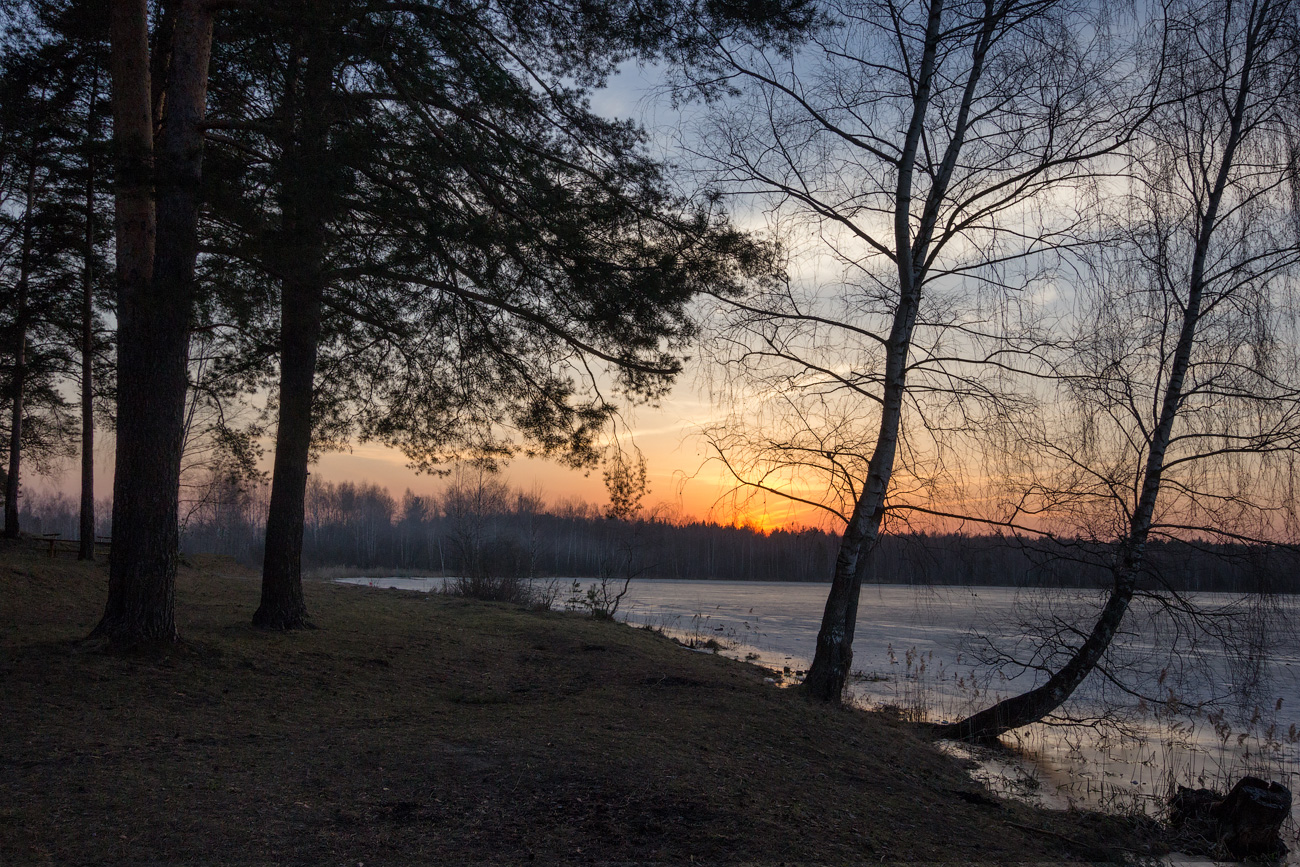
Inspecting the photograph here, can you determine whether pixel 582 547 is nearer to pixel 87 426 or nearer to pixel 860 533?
pixel 87 426

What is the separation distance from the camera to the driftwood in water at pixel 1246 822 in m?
5.42

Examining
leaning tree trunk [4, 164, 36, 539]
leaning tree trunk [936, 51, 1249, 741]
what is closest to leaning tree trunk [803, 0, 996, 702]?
leaning tree trunk [936, 51, 1249, 741]

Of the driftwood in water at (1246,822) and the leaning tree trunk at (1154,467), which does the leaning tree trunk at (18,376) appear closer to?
the leaning tree trunk at (1154,467)

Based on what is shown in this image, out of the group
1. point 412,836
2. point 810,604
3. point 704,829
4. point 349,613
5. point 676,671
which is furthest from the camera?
point 810,604

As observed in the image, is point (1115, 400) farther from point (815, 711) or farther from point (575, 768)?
point (575, 768)

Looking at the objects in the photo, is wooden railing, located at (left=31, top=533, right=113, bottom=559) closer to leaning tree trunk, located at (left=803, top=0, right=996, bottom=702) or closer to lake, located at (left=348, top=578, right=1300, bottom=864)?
lake, located at (left=348, top=578, right=1300, bottom=864)

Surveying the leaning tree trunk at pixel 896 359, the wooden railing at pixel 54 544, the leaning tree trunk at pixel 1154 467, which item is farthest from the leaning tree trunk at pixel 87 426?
the leaning tree trunk at pixel 1154 467

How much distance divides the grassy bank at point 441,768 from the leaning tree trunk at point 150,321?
685 millimetres

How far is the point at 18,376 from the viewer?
14445 mm

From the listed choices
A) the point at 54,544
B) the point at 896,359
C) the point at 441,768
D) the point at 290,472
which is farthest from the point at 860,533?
the point at 54,544

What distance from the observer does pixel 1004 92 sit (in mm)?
7809

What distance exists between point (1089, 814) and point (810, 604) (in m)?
32.9

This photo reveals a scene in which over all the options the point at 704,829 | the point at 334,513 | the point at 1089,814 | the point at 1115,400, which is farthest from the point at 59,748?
the point at 334,513

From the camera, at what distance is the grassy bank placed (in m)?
3.48
